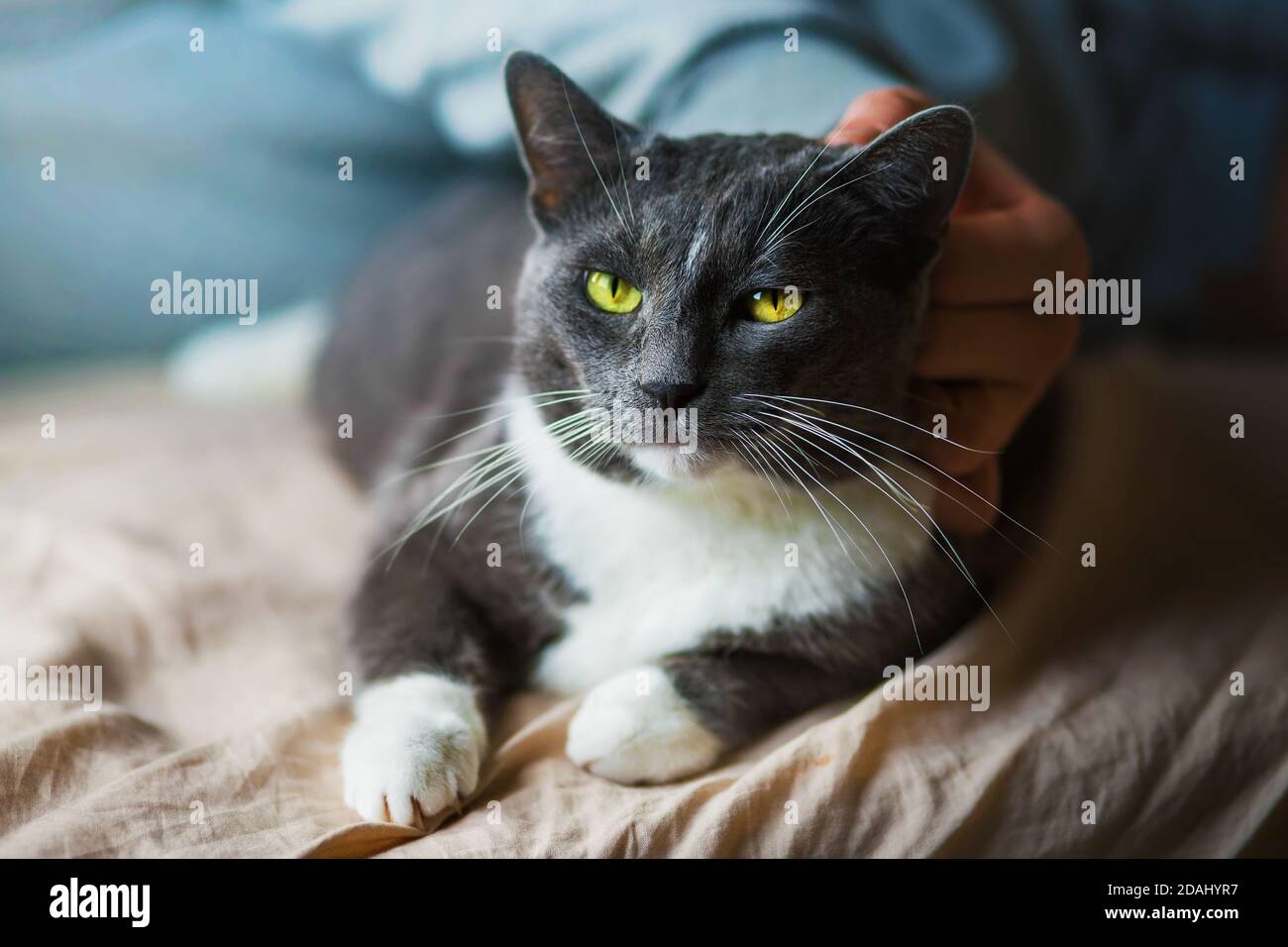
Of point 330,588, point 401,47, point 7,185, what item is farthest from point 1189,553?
point 7,185

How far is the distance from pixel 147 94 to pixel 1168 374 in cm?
206

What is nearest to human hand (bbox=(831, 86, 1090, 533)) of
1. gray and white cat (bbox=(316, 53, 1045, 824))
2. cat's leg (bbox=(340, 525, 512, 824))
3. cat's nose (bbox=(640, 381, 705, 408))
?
gray and white cat (bbox=(316, 53, 1045, 824))

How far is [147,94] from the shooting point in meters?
1.92

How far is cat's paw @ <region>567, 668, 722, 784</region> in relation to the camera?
1066mm

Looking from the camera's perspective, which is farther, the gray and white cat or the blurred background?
the blurred background

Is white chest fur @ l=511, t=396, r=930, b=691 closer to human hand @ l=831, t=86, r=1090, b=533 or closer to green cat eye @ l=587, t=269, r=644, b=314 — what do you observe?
human hand @ l=831, t=86, r=1090, b=533

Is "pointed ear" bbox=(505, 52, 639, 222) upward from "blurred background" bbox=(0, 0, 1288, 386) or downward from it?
downward

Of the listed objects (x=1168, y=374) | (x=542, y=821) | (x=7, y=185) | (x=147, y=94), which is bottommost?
(x=542, y=821)

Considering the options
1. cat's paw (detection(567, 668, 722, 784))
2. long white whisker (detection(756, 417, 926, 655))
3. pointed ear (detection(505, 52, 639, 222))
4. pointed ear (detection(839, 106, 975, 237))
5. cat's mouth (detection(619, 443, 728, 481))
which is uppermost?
pointed ear (detection(505, 52, 639, 222))

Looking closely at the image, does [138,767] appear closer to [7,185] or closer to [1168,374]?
[7,185]

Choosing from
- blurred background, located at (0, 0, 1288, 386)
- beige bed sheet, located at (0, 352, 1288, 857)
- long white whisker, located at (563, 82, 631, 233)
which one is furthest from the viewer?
blurred background, located at (0, 0, 1288, 386)

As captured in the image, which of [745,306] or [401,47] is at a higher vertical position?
[401,47]

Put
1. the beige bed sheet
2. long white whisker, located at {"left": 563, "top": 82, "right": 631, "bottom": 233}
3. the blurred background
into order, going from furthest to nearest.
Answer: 1. the blurred background
2. long white whisker, located at {"left": 563, "top": 82, "right": 631, "bottom": 233}
3. the beige bed sheet

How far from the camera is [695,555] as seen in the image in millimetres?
1182
